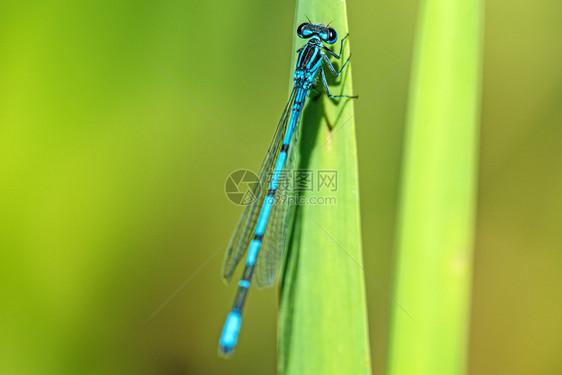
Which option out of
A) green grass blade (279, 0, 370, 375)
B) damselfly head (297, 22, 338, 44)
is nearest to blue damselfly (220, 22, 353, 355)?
damselfly head (297, 22, 338, 44)

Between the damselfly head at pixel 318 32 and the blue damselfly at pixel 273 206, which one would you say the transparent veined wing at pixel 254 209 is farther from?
the damselfly head at pixel 318 32

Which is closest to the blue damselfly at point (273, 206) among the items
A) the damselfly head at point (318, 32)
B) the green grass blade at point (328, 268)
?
the damselfly head at point (318, 32)

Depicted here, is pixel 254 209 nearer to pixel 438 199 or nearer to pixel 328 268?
pixel 328 268

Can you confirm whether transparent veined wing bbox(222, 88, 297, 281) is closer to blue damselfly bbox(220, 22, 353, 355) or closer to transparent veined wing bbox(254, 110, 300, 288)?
blue damselfly bbox(220, 22, 353, 355)

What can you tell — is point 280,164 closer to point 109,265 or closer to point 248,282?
point 248,282

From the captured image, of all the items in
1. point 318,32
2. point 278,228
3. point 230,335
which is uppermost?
point 318,32

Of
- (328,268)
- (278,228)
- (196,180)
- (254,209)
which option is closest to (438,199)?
(328,268)
